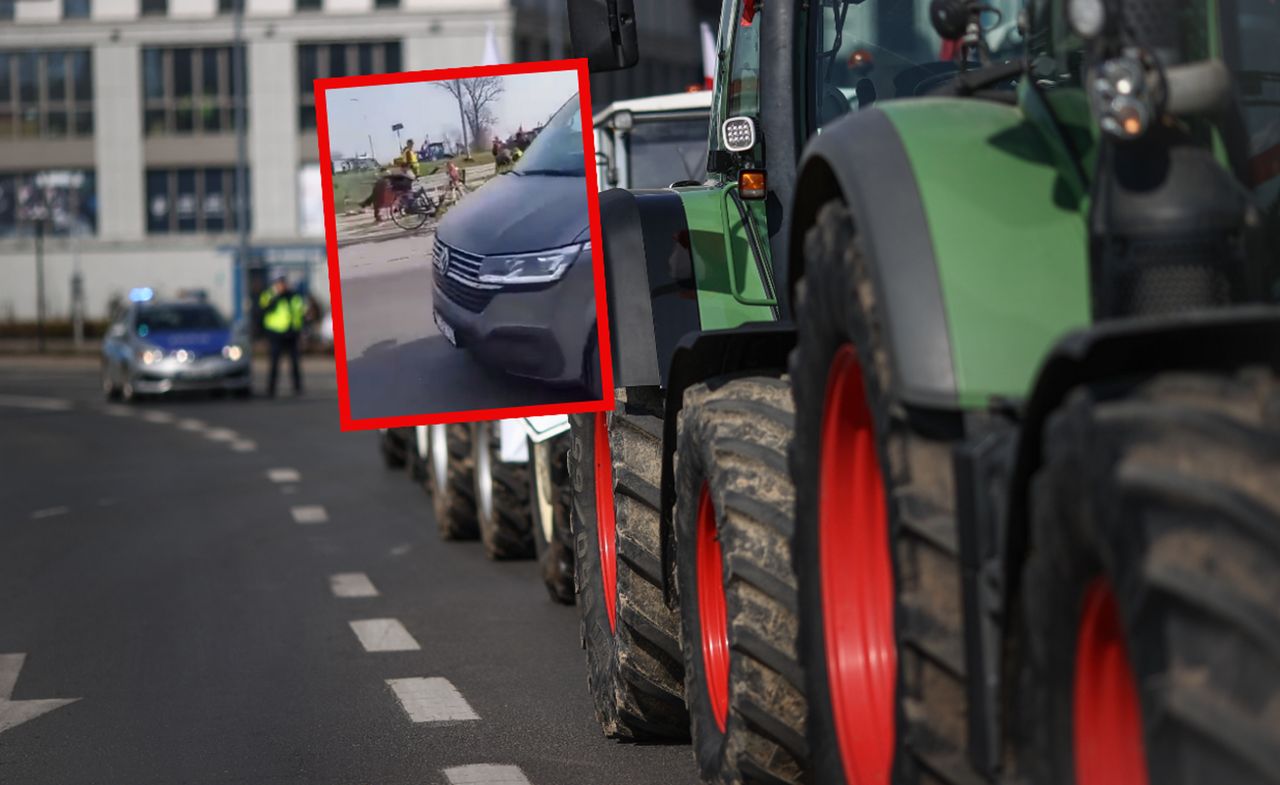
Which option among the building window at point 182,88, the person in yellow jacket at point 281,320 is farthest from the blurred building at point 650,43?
the person in yellow jacket at point 281,320

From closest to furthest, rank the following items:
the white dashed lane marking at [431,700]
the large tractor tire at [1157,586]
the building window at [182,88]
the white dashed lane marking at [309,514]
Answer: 1. the large tractor tire at [1157,586]
2. the white dashed lane marking at [431,700]
3. the white dashed lane marking at [309,514]
4. the building window at [182,88]

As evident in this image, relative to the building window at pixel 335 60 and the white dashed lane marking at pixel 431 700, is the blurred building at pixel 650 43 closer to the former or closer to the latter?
the building window at pixel 335 60

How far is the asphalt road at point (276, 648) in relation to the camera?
22.1ft

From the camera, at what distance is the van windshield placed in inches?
239

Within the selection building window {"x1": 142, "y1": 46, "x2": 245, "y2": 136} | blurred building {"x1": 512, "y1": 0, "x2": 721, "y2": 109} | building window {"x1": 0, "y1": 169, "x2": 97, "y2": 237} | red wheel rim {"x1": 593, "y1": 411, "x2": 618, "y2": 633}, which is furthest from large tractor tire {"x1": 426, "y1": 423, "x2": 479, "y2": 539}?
building window {"x1": 142, "y1": 46, "x2": 245, "y2": 136}

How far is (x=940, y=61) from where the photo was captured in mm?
5863

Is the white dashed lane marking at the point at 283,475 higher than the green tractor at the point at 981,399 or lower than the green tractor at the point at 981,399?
lower

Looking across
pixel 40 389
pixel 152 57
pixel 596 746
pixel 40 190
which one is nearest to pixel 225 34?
pixel 152 57

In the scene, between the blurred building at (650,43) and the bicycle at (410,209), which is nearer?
the bicycle at (410,209)

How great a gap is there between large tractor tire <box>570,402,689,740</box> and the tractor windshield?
40.1 inches

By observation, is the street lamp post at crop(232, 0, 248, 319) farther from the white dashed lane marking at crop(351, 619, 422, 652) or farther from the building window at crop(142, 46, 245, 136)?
the white dashed lane marking at crop(351, 619, 422, 652)

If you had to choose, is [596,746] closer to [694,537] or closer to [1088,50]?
[694,537]

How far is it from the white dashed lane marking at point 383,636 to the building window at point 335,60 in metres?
68.1

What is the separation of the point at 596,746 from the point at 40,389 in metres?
Answer: 36.5
